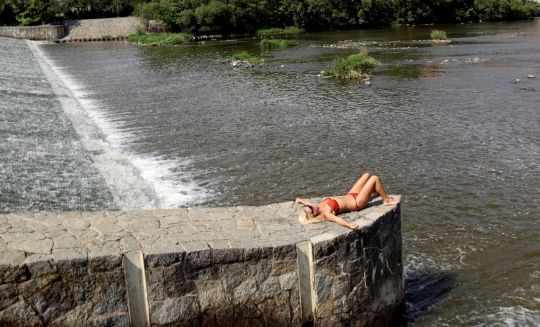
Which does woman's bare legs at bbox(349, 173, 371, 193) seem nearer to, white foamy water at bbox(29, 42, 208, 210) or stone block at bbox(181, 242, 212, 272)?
stone block at bbox(181, 242, 212, 272)

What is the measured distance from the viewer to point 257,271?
21.6ft

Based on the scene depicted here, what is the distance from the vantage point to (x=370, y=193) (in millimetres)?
7855

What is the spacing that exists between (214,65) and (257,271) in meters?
31.5

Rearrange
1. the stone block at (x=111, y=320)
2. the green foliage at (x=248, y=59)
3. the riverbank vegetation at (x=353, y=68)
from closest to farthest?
the stone block at (x=111, y=320), the riverbank vegetation at (x=353, y=68), the green foliage at (x=248, y=59)

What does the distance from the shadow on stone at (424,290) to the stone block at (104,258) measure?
12.9 feet

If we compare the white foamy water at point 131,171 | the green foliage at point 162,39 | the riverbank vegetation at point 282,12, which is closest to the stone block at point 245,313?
the white foamy water at point 131,171

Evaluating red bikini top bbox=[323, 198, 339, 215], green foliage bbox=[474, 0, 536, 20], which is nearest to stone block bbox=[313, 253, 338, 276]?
red bikini top bbox=[323, 198, 339, 215]

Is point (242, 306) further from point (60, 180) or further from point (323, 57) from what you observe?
point (323, 57)

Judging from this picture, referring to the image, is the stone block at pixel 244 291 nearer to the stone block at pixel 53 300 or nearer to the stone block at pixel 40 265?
the stone block at pixel 53 300

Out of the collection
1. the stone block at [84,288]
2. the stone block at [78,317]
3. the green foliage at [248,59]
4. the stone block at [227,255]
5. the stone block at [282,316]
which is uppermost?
the green foliage at [248,59]

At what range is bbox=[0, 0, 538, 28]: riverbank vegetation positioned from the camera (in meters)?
68.8

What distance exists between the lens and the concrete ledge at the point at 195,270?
5992mm

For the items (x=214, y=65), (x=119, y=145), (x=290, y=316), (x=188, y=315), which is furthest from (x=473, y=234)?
(x=214, y=65)

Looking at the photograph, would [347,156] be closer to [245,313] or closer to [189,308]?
[245,313]
